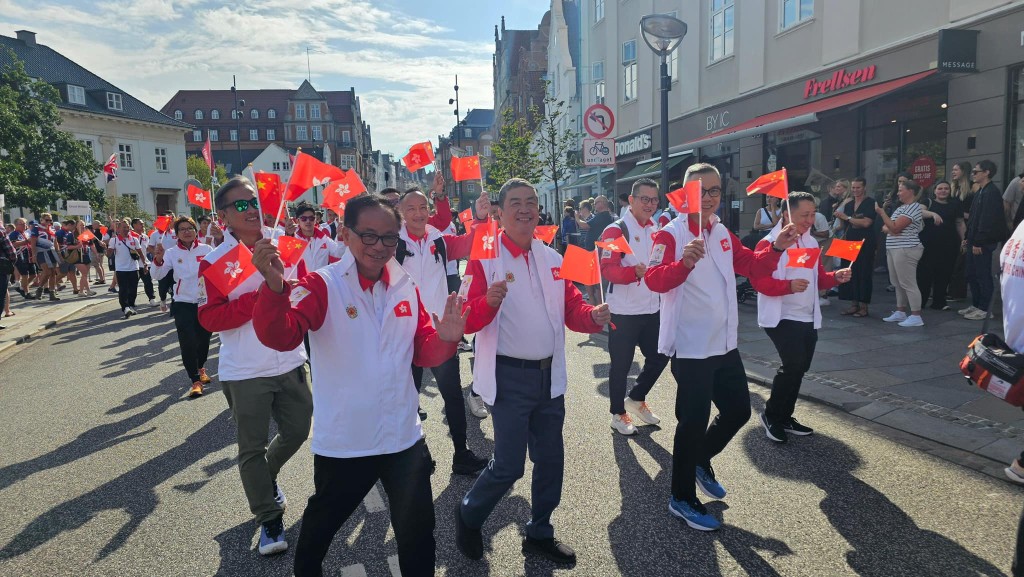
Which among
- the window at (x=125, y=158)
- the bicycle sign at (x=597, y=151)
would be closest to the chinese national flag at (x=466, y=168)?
the bicycle sign at (x=597, y=151)

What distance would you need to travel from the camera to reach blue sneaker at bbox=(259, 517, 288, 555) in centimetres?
348

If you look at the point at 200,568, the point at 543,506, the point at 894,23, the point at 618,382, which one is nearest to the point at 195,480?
the point at 200,568

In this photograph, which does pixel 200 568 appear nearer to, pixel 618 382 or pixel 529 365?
pixel 529 365

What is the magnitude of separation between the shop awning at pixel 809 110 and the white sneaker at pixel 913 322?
169 inches

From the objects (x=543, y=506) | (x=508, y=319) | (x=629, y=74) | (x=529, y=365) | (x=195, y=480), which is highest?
(x=629, y=74)

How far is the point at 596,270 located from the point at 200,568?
265 centimetres

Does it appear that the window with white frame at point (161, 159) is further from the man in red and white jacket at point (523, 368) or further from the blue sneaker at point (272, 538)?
the man in red and white jacket at point (523, 368)

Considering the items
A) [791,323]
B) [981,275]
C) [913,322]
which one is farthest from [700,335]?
[981,275]

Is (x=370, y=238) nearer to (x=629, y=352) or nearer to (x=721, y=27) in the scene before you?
(x=629, y=352)

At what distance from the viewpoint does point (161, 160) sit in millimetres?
51562

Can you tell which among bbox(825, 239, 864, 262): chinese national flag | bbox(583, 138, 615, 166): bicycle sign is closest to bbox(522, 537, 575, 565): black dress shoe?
bbox(825, 239, 864, 262): chinese national flag

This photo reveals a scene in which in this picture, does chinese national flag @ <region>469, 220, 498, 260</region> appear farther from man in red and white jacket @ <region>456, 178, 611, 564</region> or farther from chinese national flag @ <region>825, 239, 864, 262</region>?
chinese national flag @ <region>825, 239, 864, 262</region>

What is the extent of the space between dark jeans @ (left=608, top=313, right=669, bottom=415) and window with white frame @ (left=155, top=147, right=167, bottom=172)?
55.4 m

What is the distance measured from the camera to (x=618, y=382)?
17.2ft
